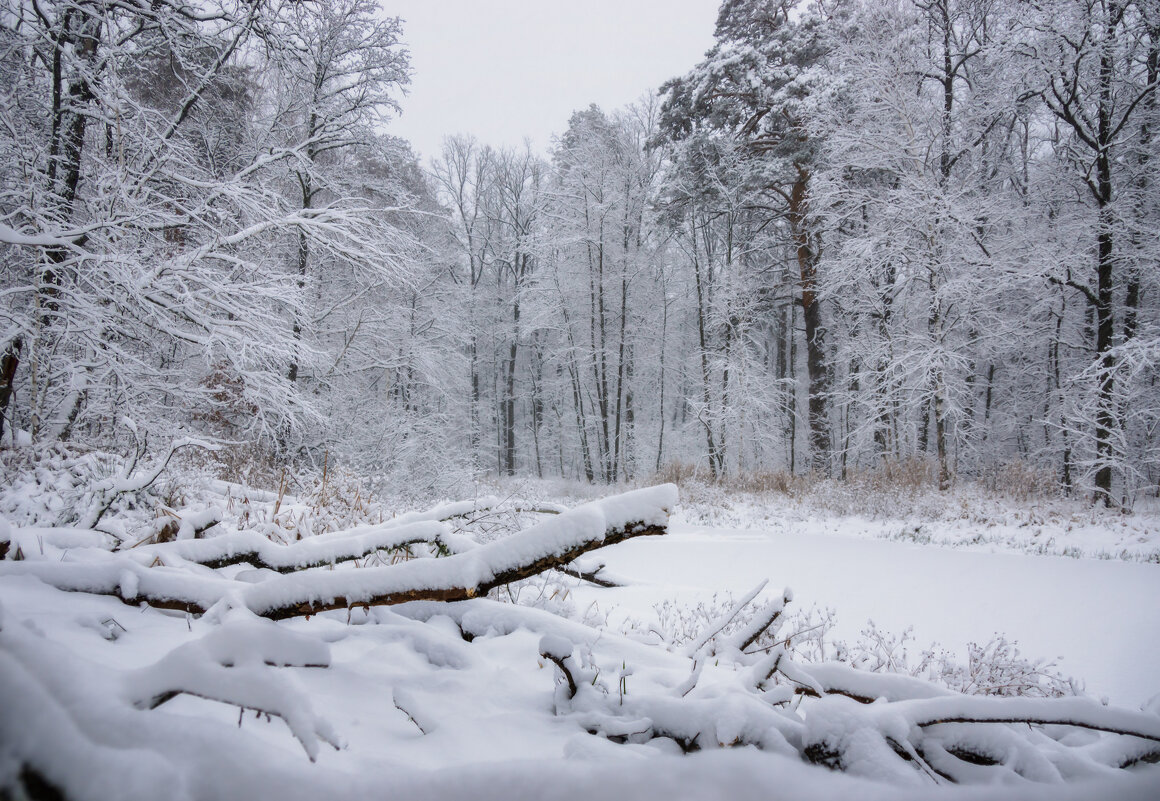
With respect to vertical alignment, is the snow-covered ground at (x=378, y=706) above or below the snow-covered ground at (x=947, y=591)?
above

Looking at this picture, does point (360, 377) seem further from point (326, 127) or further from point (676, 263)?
point (676, 263)

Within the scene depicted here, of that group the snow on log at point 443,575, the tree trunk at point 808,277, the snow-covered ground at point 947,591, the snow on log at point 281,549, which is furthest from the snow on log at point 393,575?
the tree trunk at point 808,277

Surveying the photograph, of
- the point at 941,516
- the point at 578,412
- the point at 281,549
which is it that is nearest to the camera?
the point at 281,549

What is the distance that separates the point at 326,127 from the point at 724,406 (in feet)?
41.6

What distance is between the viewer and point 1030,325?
46.6ft

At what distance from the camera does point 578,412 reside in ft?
64.6

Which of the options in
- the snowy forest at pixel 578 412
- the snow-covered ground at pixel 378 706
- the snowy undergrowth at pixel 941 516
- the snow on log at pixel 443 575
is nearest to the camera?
the snow-covered ground at pixel 378 706

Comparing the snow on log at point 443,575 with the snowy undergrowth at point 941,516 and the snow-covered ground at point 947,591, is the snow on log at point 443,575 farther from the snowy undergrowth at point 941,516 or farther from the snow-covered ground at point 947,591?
the snowy undergrowth at point 941,516

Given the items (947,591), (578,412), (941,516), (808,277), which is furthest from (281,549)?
(578,412)

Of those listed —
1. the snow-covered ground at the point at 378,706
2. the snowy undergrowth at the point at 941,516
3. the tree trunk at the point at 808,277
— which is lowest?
the snowy undergrowth at the point at 941,516

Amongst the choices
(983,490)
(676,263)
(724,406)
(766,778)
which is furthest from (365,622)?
(676,263)

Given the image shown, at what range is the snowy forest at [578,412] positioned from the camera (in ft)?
3.37

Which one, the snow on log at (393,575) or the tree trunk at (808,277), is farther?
the tree trunk at (808,277)

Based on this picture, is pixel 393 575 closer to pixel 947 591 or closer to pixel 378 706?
pixel 378 706
